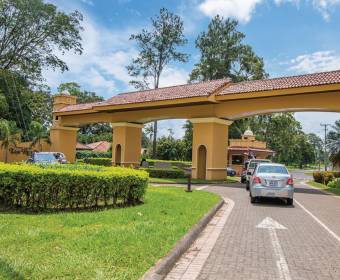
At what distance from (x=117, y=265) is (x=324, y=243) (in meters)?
5.02

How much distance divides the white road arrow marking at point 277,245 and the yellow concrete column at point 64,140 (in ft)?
110

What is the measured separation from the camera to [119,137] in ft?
116

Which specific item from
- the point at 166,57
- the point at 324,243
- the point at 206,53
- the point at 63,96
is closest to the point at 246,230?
the point at 324,243

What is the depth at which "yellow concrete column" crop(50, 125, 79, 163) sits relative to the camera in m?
42.5

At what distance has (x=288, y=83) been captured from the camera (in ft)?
80.0

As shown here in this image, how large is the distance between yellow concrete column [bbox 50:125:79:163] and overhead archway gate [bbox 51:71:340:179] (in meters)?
3.67

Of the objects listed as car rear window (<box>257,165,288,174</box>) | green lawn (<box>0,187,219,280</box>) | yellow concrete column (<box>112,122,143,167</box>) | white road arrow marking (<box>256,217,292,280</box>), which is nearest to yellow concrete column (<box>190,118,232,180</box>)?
yellow concrete column (<box>112,122,143,167</box>)

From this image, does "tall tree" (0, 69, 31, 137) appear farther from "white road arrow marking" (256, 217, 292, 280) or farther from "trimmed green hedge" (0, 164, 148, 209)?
"white road arrow marking" (256, 217, 292, 280)

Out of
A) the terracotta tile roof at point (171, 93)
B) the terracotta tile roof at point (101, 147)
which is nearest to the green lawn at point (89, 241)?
the terracotta tile roof at point (171, 93)

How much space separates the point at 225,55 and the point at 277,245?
45.9 m

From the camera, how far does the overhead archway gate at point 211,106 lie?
23.6 meters

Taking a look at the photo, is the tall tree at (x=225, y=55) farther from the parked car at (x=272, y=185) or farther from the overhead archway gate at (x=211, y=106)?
the parked car at (x=272, y=185)

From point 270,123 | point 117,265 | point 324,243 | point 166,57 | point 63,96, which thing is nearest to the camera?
point 117,265

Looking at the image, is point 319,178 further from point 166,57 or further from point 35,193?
point 35,193
